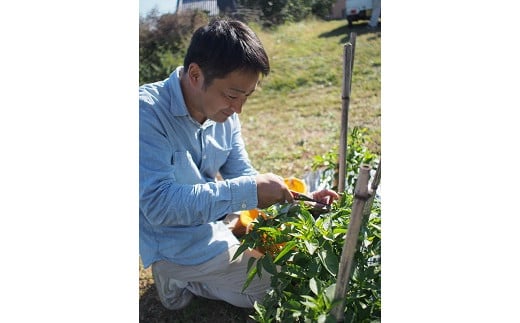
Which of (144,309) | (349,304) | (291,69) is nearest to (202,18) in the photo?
(349,304)

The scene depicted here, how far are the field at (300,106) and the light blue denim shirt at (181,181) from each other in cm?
31

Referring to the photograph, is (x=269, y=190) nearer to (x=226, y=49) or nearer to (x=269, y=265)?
(x=269, y=265)

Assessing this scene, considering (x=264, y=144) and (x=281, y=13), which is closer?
(x=281, y=13)

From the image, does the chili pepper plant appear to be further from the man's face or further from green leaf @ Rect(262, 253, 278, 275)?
the man's face

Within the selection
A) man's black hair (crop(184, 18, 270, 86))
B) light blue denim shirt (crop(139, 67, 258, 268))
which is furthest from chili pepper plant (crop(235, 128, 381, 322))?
man's black hair (crop(184, 18, 270, 86))

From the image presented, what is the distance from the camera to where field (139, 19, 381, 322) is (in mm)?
1802

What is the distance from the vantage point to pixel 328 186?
2268 mm

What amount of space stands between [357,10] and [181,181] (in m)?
0.77

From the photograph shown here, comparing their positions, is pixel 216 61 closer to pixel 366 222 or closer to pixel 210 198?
pixel 210 198

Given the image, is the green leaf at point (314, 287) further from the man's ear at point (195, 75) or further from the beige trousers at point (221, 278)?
the man's ear at point (195, 75)

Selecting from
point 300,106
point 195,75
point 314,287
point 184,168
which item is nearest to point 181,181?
point 184,168

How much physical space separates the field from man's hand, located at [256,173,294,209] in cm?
51

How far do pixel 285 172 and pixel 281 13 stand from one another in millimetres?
1620

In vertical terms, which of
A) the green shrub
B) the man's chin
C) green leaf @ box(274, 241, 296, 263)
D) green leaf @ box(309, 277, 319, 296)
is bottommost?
green leaf @ box(309, 277, 319, 296)
